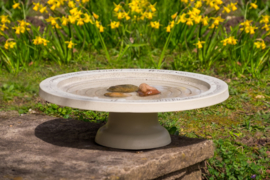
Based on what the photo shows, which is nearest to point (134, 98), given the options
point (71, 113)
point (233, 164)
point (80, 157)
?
point (80, 157)

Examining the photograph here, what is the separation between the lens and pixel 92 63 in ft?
15.7

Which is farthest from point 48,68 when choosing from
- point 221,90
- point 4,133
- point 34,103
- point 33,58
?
point 221,90

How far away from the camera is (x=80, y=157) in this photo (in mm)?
2262

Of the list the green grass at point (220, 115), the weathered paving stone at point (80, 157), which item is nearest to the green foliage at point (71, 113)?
the green grass at point (220, 115)

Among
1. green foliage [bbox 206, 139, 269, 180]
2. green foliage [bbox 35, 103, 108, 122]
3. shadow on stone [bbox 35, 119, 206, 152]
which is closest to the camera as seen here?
shadow on stone [bbox 35, 119, 206, 152]

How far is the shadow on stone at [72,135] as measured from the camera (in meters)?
2.52

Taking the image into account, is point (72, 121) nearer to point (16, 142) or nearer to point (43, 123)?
point (43, 123)

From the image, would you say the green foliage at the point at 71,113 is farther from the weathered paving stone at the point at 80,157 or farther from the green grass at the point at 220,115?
the weathered paving stone at the point at 80,157

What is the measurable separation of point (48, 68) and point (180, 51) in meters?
1.69

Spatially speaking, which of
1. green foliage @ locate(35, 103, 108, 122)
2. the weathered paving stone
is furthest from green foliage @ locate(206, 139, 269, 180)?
green foliage @ locate(35, 103, 108, 122)

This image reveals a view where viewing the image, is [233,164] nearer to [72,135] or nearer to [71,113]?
[72,135]

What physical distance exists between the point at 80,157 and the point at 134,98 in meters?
0.49

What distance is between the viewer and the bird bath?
2096mm

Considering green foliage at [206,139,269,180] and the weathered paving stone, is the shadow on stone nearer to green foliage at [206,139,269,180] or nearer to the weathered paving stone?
the weathered paving stone
